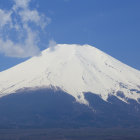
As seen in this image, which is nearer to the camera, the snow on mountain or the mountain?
the mountain

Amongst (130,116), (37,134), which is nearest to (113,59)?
(130,116)

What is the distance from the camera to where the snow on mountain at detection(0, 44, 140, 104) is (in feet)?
498

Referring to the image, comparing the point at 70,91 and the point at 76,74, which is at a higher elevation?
the point at 76,74

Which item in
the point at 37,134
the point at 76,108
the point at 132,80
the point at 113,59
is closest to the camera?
the point at 37,134

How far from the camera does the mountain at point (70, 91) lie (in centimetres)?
12850

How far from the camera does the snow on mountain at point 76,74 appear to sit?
151875 millimetres

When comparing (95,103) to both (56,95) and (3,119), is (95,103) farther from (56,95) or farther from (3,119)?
(3,119)

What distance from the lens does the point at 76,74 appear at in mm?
165250

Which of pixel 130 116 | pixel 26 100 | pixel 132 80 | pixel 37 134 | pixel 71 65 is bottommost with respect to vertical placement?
pixel 37 134

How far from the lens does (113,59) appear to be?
614 feet

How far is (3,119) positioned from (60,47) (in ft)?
244

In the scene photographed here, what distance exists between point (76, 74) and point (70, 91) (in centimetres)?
1764

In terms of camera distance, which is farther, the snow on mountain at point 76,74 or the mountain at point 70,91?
the snow on mountain at point 76,74

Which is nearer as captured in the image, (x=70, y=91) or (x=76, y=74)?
(x=70, y=91)
